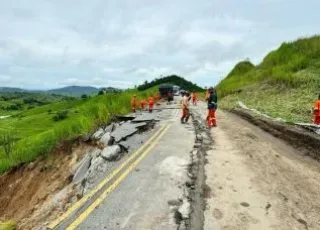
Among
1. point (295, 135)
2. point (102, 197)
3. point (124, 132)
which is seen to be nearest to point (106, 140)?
point (124, 132)

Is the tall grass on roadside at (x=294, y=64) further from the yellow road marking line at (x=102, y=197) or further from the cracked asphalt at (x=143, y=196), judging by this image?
the yellow road marking line at (x=102, y=197)

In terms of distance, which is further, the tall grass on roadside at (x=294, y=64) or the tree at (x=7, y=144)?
the tree at (x=7, y=144)

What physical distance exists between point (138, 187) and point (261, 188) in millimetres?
2442

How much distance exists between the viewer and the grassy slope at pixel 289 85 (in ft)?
76.3

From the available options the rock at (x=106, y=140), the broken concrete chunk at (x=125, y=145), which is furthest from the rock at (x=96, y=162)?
the rock at (x=106, y=140)

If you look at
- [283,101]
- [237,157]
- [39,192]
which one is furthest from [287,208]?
[283,101]

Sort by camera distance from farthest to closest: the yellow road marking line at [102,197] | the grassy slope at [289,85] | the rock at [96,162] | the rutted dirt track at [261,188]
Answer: the grassy slope at [289,85] < the rock at [96,162] < the rutted dirt track at [261,188] < the yellow road marking line at [102,197]

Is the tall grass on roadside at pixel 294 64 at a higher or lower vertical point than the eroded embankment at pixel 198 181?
higher

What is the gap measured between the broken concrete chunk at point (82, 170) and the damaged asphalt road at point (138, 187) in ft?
0.14

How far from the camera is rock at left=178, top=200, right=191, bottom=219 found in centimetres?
655

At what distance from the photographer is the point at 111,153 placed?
488 inches

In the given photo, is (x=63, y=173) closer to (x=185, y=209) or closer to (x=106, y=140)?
(x=106, y=140)

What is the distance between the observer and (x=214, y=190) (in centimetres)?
797

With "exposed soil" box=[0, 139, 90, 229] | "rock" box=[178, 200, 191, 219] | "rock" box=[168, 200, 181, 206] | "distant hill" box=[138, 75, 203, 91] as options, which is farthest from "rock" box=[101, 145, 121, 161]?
"distant hill" box=[138, 75, 203, 91]
